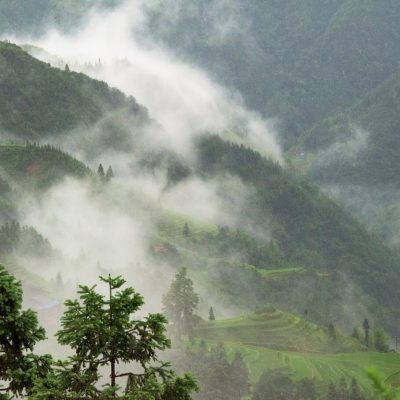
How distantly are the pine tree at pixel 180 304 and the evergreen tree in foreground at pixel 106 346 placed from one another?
527ft

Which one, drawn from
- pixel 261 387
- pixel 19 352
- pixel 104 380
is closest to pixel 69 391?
pixel 19 352

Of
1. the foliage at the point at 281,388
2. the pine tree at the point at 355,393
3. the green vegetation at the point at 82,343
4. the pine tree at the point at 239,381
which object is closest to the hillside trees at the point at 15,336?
the green vegetation at the point at 82,343

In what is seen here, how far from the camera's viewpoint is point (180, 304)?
620ft

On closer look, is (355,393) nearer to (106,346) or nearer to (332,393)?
(332,393)

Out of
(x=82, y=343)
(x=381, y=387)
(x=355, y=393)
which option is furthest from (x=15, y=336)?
(x=355, y=393)

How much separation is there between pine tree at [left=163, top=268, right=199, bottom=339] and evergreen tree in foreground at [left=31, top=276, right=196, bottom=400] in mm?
160718

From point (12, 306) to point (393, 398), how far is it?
15.9 m

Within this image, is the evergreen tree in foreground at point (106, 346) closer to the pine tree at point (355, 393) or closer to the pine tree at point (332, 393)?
the pine tree at point (332, 393)

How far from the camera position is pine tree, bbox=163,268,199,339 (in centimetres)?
18575

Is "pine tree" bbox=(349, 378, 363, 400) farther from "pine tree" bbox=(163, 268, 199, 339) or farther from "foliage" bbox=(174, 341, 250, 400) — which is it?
"pine tree" bbox=(163, 268, 199, 339)

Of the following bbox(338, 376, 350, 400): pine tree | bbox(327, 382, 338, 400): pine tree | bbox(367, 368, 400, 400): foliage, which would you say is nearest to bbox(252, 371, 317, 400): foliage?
bbox(327, 382, 338, 400): pine tree

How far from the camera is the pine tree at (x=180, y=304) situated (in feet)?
609

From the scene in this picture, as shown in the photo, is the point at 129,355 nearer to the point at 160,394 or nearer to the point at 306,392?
the point at 160,394

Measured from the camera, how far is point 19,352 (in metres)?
23.3
